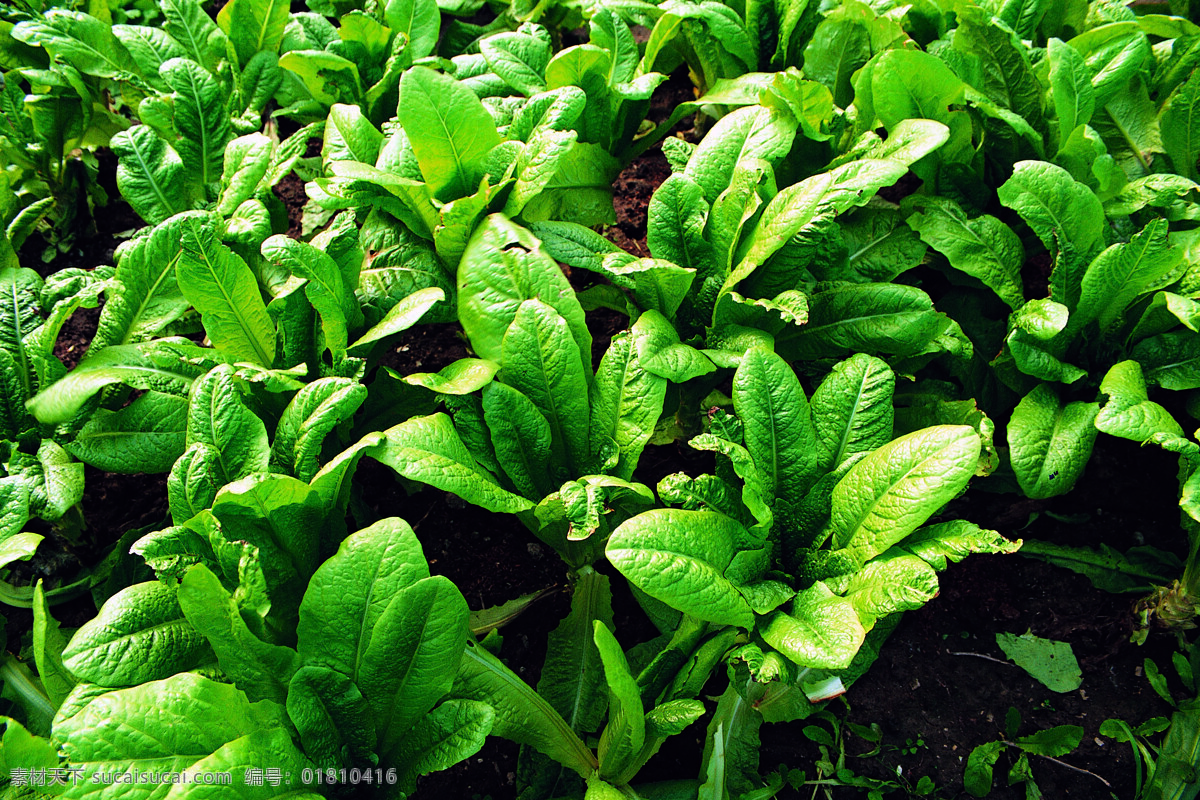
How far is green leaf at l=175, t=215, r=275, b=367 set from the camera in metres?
1.66

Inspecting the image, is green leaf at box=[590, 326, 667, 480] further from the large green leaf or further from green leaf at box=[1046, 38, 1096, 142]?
green leaf at box=[1046, 38, 1096, 142]

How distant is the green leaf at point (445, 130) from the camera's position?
71.9 inches

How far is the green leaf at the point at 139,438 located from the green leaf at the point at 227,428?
0.65 feet

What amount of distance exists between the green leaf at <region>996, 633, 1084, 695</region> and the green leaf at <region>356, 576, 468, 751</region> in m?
1.33

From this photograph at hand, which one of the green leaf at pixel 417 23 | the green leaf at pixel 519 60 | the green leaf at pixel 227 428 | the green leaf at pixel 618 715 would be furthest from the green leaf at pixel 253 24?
the green leaf at pixel 618 715

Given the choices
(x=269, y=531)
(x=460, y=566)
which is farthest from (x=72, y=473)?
(x=460, y=566)

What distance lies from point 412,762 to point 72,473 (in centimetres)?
92

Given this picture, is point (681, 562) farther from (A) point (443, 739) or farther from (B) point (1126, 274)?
(B) point (1126, 274)

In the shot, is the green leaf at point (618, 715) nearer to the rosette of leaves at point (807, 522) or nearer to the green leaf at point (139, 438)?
the rosette of leaves at point (807, 522)

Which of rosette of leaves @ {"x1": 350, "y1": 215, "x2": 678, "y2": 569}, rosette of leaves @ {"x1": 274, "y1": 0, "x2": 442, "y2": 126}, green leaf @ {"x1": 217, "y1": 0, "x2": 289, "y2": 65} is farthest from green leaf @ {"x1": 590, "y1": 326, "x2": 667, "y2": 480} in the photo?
green leaf @ {"x1": 217, "y1": 0, "x2": 289, "y2": 65}

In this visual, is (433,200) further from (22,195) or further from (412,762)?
(22,195)

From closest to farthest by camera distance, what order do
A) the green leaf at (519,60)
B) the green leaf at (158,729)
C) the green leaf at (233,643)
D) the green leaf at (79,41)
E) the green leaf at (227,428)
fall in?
the green leaf at (158,729)
the green leaf at (233,643)
the green leaf at (227,428)
the green leaf at (519,60)
the green leaf at (79,41)

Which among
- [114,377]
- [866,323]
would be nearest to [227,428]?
[114,377]

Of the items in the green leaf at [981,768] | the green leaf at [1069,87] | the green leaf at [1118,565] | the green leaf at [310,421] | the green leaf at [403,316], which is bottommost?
the green leaf at [981,768]
